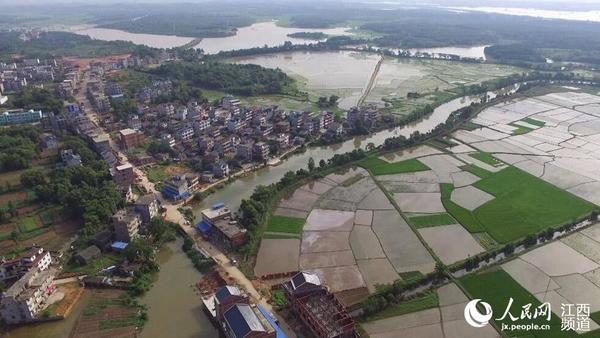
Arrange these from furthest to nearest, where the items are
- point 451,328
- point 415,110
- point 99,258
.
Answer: point 415,110
point 99,258
point 451,328

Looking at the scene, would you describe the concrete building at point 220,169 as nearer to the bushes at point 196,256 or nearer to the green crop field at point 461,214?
the bushes at point 196,256

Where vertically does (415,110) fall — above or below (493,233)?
above

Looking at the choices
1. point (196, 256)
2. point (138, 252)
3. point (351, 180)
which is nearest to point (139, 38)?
point (351, 180)

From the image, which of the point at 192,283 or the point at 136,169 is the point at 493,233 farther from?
the point at 136,169

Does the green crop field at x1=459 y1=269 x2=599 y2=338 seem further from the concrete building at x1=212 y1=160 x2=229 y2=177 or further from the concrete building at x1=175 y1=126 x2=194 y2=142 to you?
the concrete building at x1=175 y1=126 x2=194 y2=142

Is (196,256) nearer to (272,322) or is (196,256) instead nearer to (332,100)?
(272,322)

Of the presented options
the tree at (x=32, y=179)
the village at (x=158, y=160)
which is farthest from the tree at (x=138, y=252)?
the tree at (x=32, y=179)

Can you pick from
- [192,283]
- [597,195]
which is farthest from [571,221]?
[192,283]
